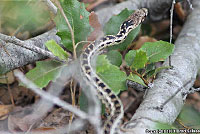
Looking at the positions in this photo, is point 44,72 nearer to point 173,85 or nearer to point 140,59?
point 140,59

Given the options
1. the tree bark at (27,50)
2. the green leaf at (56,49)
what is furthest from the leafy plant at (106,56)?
the tree bark at (27,50)

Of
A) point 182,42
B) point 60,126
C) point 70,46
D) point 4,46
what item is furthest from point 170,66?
point 4,46

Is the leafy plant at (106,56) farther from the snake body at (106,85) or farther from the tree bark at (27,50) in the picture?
the tree bark at (27,50)

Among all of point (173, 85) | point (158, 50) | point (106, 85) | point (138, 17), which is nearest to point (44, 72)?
point (106, 85)

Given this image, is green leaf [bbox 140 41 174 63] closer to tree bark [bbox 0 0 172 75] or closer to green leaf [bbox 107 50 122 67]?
green leaf [bbox 107 50 122 67]

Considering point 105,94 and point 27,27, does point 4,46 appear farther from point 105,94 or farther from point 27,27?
point 105,94
